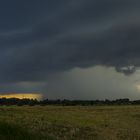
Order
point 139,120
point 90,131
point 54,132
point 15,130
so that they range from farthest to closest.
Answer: point 139,120 < point 90,131 < point 54,132 < point 15,130

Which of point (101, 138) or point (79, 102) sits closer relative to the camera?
point (101, 138)

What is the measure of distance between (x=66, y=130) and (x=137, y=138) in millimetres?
5372

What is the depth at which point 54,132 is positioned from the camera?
32250mm

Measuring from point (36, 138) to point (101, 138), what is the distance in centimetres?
1386

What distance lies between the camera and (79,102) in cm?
14512

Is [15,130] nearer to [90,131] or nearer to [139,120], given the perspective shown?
[90,131]

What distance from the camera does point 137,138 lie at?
33656mm

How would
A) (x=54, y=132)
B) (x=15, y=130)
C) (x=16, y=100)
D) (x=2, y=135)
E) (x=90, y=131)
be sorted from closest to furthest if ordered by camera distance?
(x=2, y=135), (x=15, y=130), (x=54, y=132), (x=90, y=131), (x=16, y=100)

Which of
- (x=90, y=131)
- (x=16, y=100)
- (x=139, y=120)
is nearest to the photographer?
(x=90, y=131)

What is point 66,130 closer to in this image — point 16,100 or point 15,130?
point 15,130

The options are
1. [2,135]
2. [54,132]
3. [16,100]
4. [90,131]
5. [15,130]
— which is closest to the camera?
[2,135]

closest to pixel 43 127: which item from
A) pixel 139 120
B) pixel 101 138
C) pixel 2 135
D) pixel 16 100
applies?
pixel 101 138

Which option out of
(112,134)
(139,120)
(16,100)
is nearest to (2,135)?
(112,134)

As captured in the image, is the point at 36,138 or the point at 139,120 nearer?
the point at 36,138
